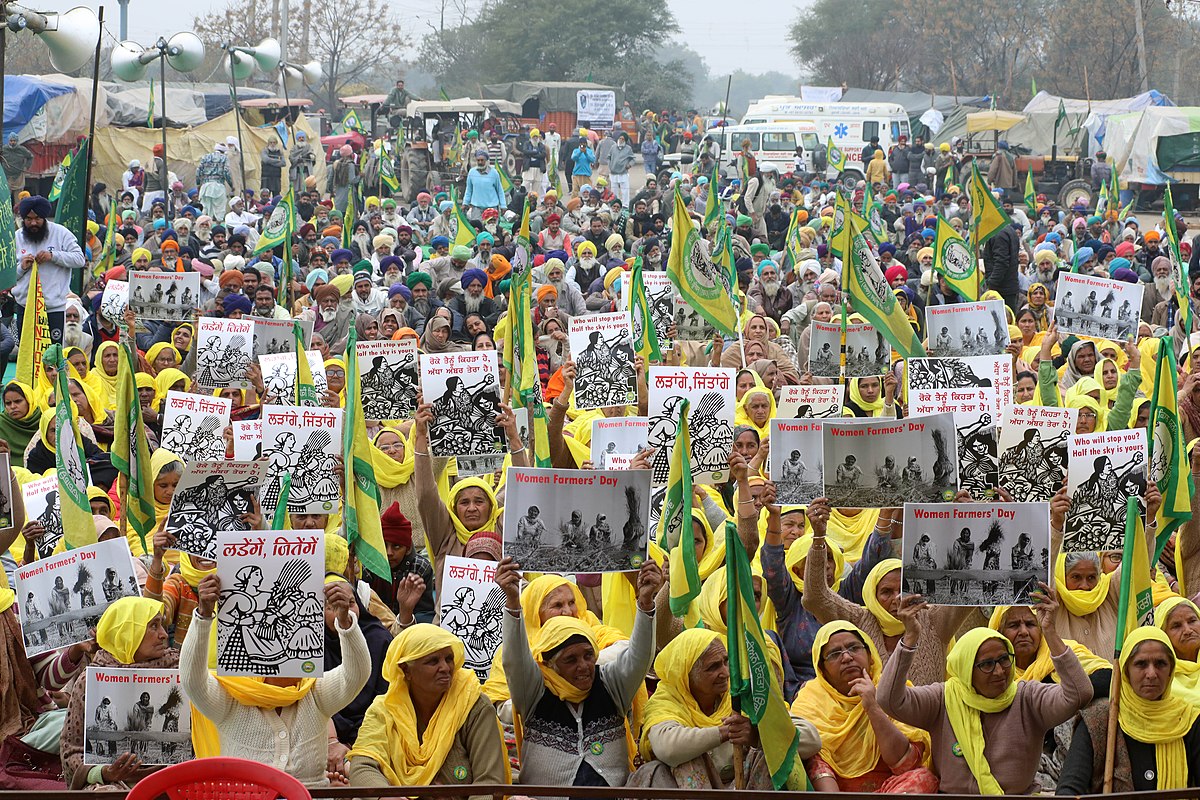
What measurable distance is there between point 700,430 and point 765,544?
56.2 inches

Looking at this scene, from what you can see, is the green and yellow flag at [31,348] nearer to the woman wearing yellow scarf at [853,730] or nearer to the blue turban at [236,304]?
the blue turban at [236,304]

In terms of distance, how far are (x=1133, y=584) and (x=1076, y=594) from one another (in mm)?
776

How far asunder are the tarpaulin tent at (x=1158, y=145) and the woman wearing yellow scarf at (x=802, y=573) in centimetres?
2527

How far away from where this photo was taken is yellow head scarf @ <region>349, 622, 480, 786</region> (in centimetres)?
450

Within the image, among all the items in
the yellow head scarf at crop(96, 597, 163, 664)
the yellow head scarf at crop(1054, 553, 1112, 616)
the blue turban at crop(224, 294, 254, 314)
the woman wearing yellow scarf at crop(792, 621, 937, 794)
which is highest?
the blue turban at crop(224, 294, 254, 314)

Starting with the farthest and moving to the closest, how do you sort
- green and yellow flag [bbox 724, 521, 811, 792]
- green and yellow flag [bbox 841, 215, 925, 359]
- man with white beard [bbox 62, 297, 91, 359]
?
man with white beard [bbox 62, 297, 91, 359]
green and yellow flag [bbox 841, 215, 925, 359]
green and yellow flag [bbox 724, 521, 811, 792]

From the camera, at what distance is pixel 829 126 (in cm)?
3322

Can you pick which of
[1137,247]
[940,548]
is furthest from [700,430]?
[1137,247]

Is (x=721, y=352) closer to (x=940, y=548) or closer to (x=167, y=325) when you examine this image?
(x=167, y=325)

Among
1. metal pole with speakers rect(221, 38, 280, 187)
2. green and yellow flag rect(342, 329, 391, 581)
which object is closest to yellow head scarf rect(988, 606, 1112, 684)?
green and yellow flag rect(342, 329, 391, 581)

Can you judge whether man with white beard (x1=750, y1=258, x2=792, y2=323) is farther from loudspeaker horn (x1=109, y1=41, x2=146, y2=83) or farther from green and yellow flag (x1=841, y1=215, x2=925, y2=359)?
loudspeaker horn (x1=109, y1=41, x2=146, y2=83)

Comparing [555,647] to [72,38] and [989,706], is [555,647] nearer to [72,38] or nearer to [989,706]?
[989,706]

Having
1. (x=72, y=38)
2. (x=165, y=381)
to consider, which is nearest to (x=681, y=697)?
(x=72, y=38)

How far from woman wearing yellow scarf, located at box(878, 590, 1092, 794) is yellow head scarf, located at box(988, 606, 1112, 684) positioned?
9.3 inches
